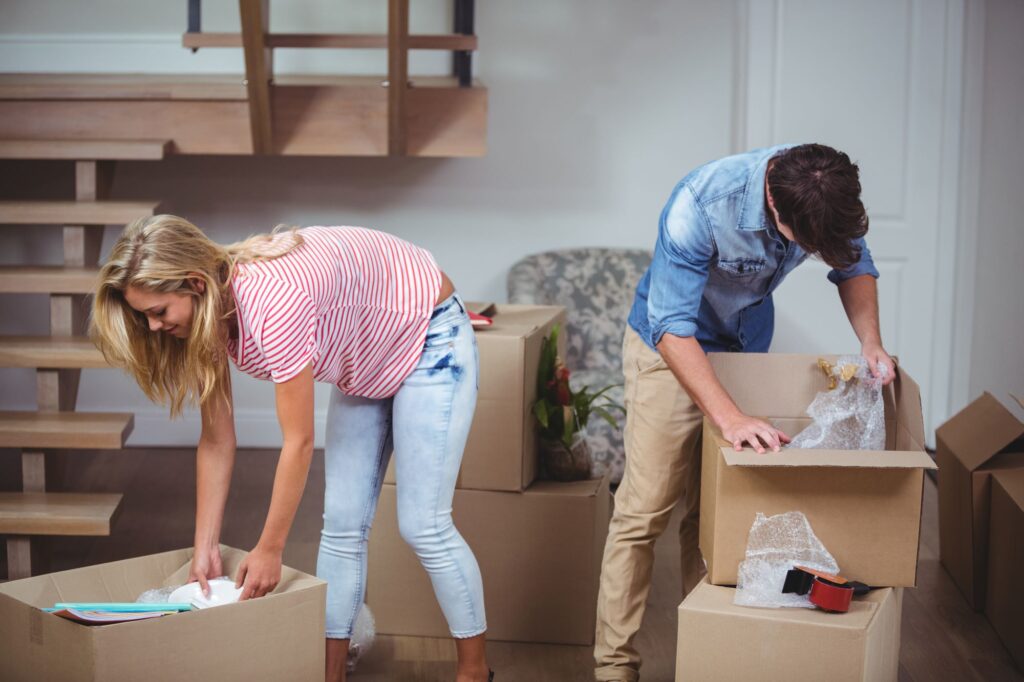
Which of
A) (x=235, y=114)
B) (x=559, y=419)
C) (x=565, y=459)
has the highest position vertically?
(x=235, y=114)

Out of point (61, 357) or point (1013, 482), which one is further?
point (61, 357)

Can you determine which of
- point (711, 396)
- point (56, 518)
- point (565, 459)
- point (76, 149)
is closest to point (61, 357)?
point (56, 518)

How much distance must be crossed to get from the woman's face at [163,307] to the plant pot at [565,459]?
110 cm

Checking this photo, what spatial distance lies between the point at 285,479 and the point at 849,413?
1023 millimetres

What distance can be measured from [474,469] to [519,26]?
2.21 m

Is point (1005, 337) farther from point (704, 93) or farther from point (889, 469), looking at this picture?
point (889, 469)

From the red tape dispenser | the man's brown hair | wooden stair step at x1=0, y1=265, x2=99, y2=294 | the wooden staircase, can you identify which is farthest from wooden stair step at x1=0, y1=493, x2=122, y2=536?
the man's brown hair

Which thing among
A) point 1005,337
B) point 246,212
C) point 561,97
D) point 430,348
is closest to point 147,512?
point 246,212

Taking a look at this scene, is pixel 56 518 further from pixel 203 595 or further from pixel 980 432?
pixel 980 432

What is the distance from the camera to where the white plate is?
1.88m

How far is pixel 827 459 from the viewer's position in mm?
Result: 1766

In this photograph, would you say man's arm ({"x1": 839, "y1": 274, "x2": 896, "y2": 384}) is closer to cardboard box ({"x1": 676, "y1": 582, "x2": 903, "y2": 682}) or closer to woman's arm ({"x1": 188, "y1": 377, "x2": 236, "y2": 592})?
cardboard box ({"x1": 676, "y1": 582, "x2": 903, "y2": 682})

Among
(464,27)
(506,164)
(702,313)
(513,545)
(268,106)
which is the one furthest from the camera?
(506,164)

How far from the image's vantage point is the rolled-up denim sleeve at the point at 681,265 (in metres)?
2.04
